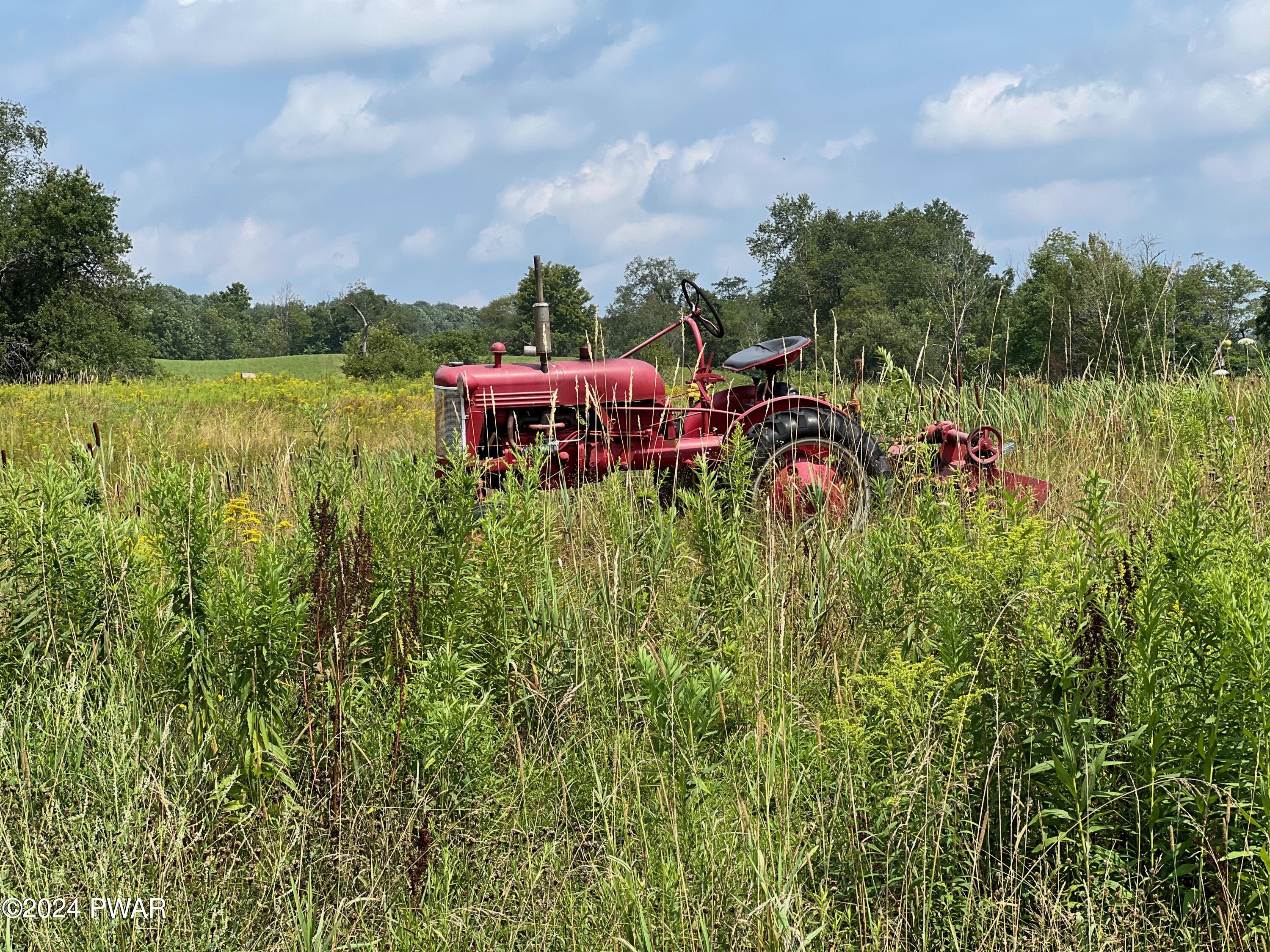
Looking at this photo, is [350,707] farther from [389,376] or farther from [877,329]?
[877,329]

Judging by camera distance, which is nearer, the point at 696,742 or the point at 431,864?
the point at 431,864

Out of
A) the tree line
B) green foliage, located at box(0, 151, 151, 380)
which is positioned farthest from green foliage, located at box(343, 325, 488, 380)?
green foliage, located at box(0, 151, 151, 380)

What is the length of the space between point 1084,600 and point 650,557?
1.52 metres

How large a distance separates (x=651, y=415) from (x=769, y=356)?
2.47ft

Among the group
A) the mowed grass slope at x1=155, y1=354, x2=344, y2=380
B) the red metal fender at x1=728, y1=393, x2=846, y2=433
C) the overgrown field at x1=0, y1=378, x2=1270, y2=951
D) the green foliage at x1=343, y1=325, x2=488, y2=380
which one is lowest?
the overgrown field at x1=0, y1=378, x2=1270, y2=951

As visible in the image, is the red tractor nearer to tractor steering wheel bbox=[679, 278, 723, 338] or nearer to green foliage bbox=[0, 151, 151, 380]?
tractor steering wheel bbox=[679, 278, 723, 338]

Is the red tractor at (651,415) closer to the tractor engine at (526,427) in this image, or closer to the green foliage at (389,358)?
the tractor engine at (526,427)

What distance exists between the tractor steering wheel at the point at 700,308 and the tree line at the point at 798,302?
0.07 metres

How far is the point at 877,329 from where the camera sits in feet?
158

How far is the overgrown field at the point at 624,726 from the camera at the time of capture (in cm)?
186

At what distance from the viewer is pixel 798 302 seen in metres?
60.8

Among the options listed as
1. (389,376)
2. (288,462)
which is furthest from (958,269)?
(288,462)

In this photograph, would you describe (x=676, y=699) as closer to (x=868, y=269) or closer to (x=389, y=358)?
(x=389, y=358)

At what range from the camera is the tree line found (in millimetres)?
17578
